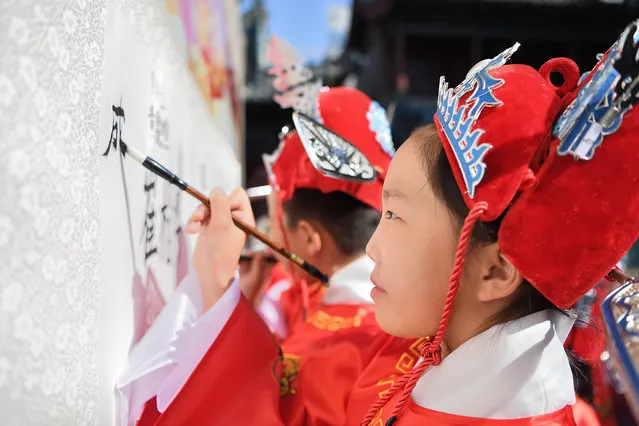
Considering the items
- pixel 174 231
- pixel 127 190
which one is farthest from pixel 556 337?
pixel 174 231

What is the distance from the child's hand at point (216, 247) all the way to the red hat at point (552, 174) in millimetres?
429

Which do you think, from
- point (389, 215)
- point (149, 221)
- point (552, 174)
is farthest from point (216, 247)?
point (552, 174)

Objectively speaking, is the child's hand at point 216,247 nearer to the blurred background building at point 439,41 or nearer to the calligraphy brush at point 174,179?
the calligraphy brush at point 174,179

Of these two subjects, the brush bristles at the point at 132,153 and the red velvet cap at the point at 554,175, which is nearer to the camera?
the red velvet cap at the point at 554,175

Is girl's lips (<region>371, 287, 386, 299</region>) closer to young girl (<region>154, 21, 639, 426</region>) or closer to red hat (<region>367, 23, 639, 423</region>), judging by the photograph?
young girl (<region>154, 21, 639, 426</region>)

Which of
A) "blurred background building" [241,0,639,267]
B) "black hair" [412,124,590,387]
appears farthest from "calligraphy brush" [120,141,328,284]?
"blurred background building" [241,0,639,267]

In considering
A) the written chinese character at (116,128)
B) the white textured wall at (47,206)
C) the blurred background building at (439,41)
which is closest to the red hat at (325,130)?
the written chinese character at (116,128)

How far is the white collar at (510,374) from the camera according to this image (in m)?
0.71

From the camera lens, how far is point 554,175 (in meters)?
0.67

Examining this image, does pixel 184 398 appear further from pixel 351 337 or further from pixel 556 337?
pixel 556 337

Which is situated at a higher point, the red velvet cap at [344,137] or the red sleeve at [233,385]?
the red velvet cap at [344,137]

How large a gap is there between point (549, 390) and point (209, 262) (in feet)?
1.93

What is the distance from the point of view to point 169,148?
3.87 feet

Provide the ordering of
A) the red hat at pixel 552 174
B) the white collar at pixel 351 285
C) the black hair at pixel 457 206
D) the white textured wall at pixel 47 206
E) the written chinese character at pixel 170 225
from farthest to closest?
the white collar at pixel 351 285, the written chinese character at pixel 170 225, the black hair at pixel 457 206, the red hat at pixel 552 174, the white textured wall at pixel 47 206
